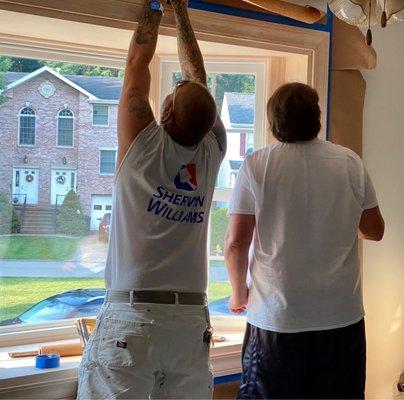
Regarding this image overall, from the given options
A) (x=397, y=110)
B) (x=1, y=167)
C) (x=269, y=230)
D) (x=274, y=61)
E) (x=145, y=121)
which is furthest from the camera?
(x=397, y=110)

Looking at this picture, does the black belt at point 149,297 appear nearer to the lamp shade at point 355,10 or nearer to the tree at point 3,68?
the tree at point 3,68

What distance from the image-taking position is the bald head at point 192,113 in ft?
5.74

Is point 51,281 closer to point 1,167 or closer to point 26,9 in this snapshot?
point 1,167

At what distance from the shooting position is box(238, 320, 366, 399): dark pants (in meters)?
1.89

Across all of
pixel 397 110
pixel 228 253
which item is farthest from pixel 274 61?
pixel 228 253

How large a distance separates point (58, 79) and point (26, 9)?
450mm

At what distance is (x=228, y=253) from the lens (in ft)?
6.58

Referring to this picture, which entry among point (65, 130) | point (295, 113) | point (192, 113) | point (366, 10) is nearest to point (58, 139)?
point (65, 130)

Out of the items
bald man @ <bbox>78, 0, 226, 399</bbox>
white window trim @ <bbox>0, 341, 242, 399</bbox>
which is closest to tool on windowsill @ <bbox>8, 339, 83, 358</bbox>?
white window trim @ <bbox>0, 341, 242, 399</bbox>

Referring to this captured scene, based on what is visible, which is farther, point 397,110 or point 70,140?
point 397,110

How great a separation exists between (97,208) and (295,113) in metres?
1.07

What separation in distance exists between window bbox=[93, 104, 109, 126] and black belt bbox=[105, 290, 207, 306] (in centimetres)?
101

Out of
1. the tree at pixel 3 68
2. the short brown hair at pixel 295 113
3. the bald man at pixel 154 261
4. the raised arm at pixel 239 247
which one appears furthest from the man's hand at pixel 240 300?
the tree at pixel 3 68

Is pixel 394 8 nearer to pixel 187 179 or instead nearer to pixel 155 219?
pixel 187 179
